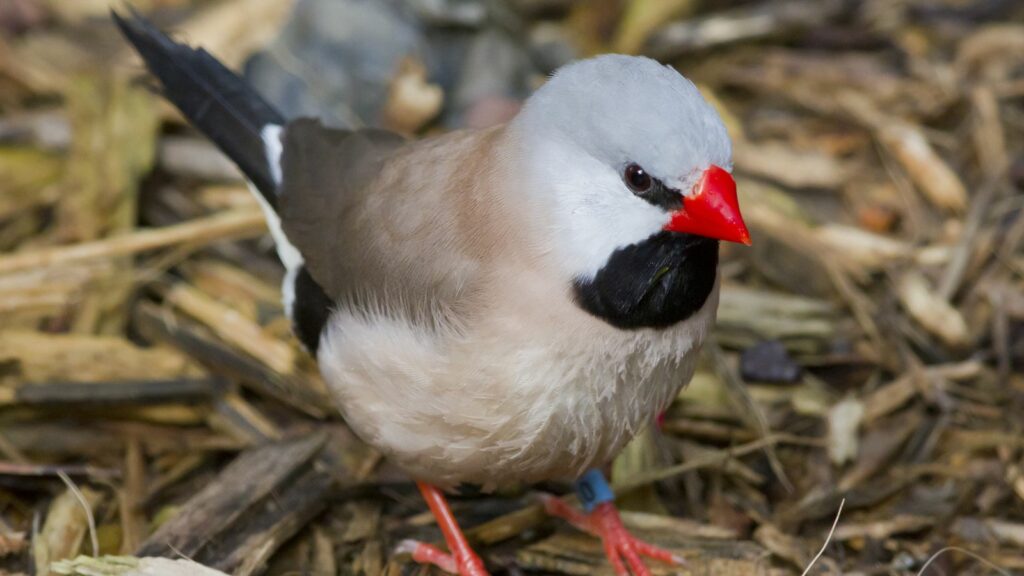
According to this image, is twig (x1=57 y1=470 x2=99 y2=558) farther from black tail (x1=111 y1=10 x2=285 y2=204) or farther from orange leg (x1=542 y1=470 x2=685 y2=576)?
orange leg (x1=542 y1=470 x2=685 y2=576)

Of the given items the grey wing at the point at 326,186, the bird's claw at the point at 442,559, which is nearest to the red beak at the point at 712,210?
the grey wing at the point at 326,186

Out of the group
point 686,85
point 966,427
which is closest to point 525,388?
point 686,85

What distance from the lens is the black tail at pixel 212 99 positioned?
388 centimetres

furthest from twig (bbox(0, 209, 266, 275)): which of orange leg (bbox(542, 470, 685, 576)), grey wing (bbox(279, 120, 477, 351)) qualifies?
orange leg (bbox(542, 470, 685, 576))

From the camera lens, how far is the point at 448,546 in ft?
12.0

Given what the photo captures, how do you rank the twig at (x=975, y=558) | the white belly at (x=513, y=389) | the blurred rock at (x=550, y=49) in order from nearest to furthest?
the white belly at (x=513, y=389)
the twig at (x=975, y=558)
the blurred rock at (x=550, y=49)

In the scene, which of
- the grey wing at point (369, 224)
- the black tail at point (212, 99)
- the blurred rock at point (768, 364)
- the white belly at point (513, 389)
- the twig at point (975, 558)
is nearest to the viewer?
the white belly at point (513, 389)

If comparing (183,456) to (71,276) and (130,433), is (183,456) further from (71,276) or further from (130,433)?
(71,276)

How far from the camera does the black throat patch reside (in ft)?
9.23

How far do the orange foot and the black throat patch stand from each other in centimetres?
94

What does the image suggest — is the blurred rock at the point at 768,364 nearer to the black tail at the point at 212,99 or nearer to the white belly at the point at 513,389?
the white belly at the point at 513,389

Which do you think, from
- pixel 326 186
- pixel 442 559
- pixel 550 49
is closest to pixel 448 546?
pixel 442 559

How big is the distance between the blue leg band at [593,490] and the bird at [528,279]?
1.4 inches

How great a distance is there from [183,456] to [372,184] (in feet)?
4.07
